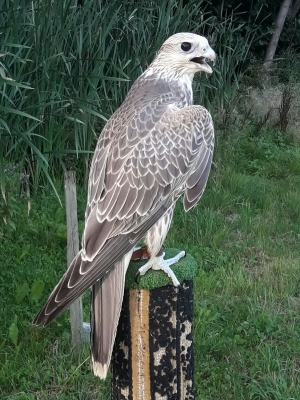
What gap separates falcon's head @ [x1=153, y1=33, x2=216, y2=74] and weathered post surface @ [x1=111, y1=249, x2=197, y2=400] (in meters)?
0.89

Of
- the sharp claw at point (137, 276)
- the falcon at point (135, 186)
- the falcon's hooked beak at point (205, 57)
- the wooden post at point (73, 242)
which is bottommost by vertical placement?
the wooden post at point (73, 242)

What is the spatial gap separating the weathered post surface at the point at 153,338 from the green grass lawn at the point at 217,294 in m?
0.57

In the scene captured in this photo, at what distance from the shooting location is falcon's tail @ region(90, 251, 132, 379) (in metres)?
1.67

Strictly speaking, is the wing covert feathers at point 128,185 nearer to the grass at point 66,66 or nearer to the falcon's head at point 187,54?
the falcon's head at point 187,54

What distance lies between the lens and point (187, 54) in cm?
225

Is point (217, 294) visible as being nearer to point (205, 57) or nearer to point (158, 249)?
point (158, 249)

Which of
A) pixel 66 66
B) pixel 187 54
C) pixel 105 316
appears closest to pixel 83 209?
pixel 66 66

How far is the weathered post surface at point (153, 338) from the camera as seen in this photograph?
180 centimetres

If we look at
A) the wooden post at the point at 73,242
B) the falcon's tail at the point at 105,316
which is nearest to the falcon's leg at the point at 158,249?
the falcon's tail at the point at 105,316

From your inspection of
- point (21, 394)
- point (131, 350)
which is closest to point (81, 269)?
point (131, 350)

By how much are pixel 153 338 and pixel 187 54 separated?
3.84ft

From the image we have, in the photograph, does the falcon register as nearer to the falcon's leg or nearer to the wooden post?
the falcon's leg

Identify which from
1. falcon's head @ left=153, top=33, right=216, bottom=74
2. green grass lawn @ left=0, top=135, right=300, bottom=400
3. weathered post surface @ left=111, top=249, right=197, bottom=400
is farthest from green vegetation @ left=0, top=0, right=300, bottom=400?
falcon's head @ left=153, top=33, right=216, bottom=74

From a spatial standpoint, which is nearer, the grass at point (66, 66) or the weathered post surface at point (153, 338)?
the weathered post surface at point (153, 338)
